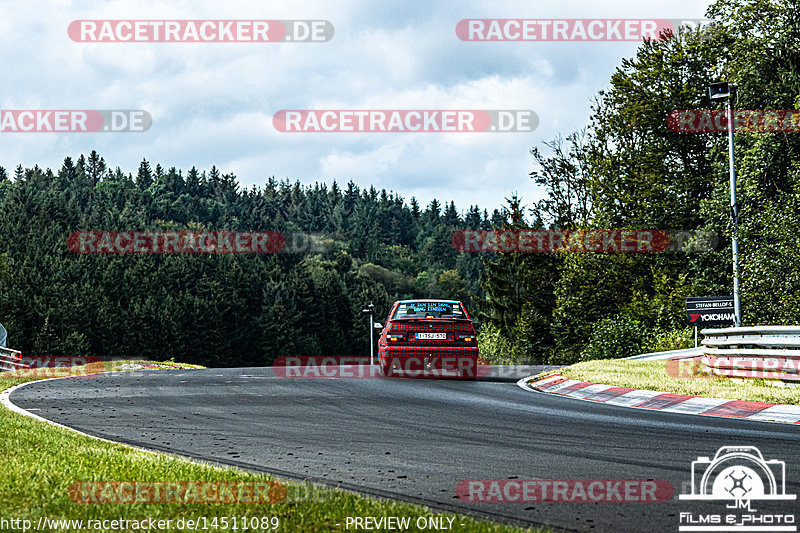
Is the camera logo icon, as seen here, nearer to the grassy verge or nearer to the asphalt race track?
the asphalt race track

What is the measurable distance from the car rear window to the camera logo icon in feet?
36.4

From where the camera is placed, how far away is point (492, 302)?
214 ft

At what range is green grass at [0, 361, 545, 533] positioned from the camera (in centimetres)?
485

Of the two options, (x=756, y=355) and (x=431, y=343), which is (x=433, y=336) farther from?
(x=756, y=355)

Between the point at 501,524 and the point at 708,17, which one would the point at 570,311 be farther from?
the point at 501,524

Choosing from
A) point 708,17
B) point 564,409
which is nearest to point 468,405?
point 564,409

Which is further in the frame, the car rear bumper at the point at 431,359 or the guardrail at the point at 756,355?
the car rear bumper at the point at 431,359

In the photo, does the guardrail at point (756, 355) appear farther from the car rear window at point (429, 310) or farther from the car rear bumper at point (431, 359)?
the car rear window at point (429, 310)

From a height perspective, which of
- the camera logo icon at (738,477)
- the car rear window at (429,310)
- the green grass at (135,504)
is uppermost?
the car rear window at (429,310)

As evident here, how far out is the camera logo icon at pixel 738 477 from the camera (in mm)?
5629

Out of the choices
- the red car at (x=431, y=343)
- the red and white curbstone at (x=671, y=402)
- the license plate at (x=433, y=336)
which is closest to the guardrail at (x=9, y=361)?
the red car at (x=431, y=343)

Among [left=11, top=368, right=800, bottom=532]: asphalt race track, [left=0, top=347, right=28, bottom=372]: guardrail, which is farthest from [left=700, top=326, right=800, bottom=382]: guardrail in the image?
[left=0, top=347, right=28, bottom=372]: guardrail

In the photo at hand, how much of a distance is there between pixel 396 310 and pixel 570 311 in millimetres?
25240

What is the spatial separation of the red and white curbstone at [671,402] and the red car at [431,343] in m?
2.22
